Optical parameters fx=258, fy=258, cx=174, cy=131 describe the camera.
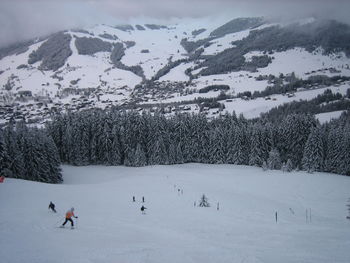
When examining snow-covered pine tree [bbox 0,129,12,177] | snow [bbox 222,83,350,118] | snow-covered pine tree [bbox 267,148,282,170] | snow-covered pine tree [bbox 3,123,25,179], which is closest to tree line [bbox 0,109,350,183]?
snow-covered pine tree [bbox 267,148,282,170]

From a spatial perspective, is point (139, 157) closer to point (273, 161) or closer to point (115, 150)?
point (115, 150)

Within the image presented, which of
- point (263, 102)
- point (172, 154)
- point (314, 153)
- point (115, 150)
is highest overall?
point (263, 102)

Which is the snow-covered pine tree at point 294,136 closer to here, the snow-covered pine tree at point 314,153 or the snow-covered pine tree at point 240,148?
the snow-covered pine tree at point 314,153

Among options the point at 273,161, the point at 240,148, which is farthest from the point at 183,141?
the point at 273,161

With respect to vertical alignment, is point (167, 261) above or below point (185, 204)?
above

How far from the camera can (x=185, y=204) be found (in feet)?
102

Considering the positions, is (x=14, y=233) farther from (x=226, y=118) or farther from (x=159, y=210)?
(x=226, y=118)

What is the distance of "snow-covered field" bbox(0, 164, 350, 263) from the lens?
47.7ft

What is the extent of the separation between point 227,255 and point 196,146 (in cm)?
6444

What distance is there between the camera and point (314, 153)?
211 ft

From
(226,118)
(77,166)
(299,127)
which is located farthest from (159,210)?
(226,118)

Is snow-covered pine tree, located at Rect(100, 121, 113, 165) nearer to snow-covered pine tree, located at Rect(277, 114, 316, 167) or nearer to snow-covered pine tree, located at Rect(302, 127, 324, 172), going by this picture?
snow-covered pine tree, located at Rect(277, 114, 316, 167)

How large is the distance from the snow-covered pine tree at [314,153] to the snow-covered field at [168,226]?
20498 millimetres

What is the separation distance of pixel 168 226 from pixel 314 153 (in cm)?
5529
